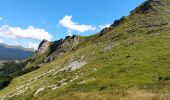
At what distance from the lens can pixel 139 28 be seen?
83.0 m

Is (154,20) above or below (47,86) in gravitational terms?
above

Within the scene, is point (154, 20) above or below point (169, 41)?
above

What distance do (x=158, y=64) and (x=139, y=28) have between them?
35948 mm

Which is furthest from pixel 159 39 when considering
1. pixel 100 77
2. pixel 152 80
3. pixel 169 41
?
pixel 152 80

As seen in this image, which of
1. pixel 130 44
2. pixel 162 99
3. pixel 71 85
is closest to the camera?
pixel 162 99

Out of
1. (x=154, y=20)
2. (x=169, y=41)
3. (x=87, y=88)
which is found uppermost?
(x=154, y=20)

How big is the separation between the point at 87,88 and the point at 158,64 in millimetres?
12093

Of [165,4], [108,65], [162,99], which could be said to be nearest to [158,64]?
[108,65]

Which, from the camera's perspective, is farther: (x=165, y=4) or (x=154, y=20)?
(x=165, y=4)

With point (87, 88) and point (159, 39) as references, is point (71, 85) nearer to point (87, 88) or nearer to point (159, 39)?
point (87, 88)

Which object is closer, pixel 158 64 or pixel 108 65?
pixel 158 64

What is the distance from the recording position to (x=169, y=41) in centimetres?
6244

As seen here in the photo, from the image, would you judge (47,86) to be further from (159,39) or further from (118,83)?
(159,39)

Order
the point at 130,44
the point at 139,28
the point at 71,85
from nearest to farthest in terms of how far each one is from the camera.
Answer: the point at 71,85, the point at 130,44, the point at 139,28
